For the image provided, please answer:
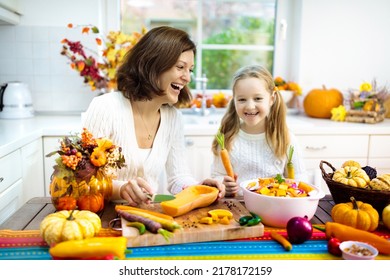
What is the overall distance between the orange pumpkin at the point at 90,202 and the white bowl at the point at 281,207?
1.06ft

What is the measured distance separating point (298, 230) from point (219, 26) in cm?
188

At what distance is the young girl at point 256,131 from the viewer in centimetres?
125

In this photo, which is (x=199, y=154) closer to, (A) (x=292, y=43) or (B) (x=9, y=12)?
(A) (x=292, y=43)

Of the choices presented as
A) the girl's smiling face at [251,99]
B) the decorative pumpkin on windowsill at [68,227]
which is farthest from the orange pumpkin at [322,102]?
the decorative pumpkin on windowsill at [68,227]

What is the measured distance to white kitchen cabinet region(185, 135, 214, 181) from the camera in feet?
6.28

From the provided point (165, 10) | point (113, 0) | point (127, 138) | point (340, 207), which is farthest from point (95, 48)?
point (340, 207)

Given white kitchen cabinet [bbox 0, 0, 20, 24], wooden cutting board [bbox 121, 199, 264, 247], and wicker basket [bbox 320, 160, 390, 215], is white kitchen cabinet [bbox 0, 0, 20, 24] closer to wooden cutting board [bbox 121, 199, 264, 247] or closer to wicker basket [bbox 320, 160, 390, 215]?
wooden cutting board [bbox 121, 199, 264, 247]

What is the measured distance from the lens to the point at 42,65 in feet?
7.12

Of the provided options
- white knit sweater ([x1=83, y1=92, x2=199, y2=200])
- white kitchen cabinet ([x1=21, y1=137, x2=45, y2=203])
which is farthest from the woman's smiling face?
white kitchen cabinet ([x1=21, y1=137, x2=45, y2=203])

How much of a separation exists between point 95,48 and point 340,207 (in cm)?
171

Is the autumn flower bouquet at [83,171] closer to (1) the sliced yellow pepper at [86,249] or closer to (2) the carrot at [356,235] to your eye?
(1) the sliced yellow pepper at [86,249]

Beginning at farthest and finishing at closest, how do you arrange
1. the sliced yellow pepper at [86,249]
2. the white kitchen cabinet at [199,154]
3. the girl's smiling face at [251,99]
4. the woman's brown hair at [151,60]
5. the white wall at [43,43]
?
the white wall at [43,43], the white kitchen cabinet at [199,154], the girl's smiling face at [251,99], the woman's brown hair at [151,60], the sliced yellow pepper at [86,249]

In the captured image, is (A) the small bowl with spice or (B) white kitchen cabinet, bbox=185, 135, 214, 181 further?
(B) white kitchen cabinet, bbox=185, 135, 214, 181

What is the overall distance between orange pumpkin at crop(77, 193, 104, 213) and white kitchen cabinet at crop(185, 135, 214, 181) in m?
1.05
